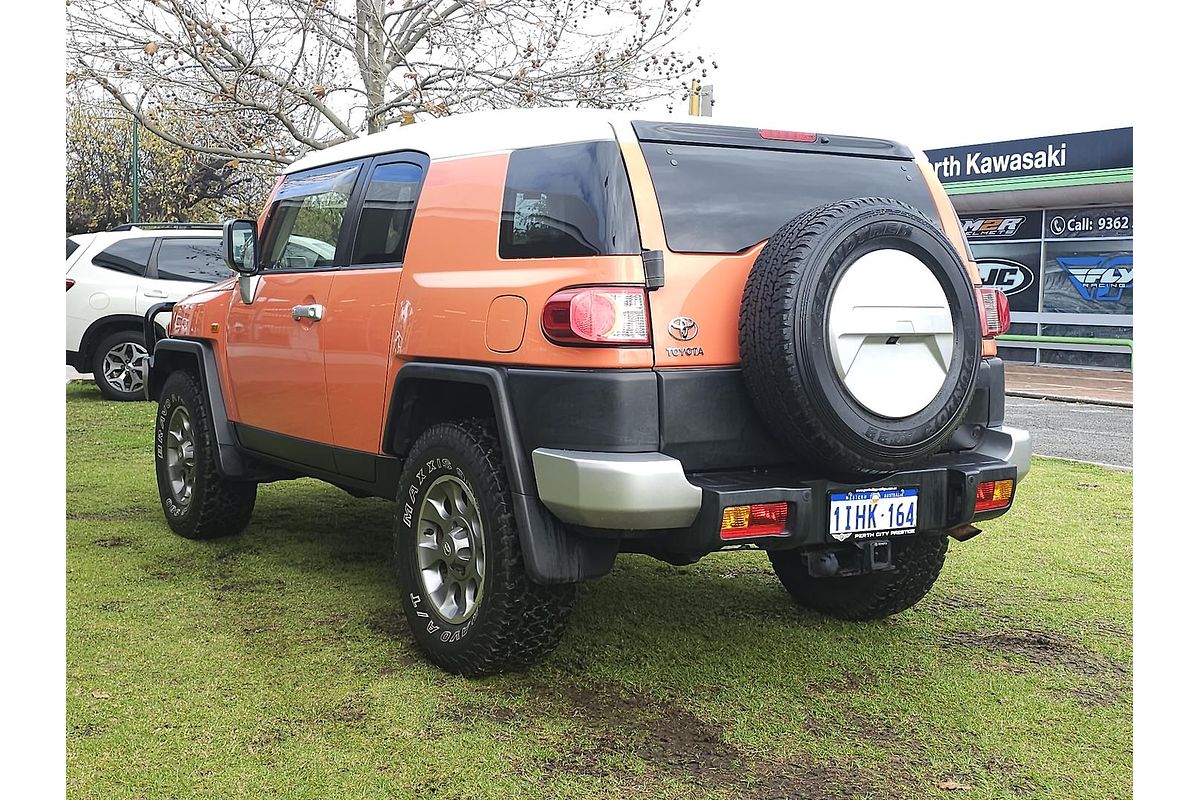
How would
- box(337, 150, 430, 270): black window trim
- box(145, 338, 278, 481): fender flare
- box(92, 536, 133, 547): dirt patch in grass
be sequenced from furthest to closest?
box(92, 536, 133, 547): dirt patch in grass → box(145, 338, 278, 481): fender flare → box(337, 150, 430, 270): black window trim

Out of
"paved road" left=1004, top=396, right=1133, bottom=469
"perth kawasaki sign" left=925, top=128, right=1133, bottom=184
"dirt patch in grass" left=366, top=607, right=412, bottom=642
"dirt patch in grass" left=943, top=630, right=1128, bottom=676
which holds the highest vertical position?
"perth kawasaki sign" left=925, top=128, right=1133, bottom=184

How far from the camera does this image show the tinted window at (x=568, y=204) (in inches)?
149

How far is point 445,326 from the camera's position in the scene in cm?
421

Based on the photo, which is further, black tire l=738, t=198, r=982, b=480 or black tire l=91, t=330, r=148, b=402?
black tire l=91, t=330, r=148, b=402

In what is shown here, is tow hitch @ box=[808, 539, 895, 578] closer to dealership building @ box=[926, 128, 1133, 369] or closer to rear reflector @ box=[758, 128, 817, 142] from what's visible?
rear reflector @ box=[758, 128, 817, 142]

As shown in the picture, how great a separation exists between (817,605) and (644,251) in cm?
212

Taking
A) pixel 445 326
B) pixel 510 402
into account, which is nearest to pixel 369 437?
pixel 445 326

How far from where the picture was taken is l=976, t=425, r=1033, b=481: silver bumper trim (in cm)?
431

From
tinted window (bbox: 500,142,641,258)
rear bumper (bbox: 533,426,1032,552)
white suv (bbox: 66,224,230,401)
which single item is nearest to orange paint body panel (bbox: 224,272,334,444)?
tinted window (bbox: 500,142,641,258)

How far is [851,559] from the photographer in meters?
3.97

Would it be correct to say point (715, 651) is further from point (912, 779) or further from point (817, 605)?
point (912, 779)

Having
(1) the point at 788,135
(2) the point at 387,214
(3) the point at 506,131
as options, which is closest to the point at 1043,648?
(1) the point at 788,135

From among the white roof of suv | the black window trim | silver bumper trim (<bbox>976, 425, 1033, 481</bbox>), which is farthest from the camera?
the black window trim

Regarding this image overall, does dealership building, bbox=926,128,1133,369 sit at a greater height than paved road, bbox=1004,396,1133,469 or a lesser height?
greater
